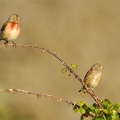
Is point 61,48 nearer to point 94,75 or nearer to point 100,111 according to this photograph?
point 94,75

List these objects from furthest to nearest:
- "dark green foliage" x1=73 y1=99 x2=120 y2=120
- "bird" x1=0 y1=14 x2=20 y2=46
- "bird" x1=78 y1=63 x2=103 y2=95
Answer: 1. "bird" x1=0 y1=14 x2=20 y2=46
2. "bird" x1=78 y1=63 x2=103 y2=95
3. "dark green foliage" x1=73 y1=99 x2=120 y2=120

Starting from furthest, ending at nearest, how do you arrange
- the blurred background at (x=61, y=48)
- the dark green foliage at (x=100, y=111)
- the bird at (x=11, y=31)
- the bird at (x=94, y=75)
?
the blurred background at (x=61, y=48) → the bird at (x=11, y=31) → the bird at (x=94, y=75) → the dark green foliage at (x=100, y=111)

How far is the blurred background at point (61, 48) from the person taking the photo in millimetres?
24531

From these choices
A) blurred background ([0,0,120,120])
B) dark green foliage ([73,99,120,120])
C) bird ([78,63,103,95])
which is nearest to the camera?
dark green foliage ([73,99,120,120])

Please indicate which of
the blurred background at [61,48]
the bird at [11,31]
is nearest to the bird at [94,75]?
the bird at [11,31]

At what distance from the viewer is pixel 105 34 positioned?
1141 inches

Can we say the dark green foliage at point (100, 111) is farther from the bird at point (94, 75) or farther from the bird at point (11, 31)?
the bird at point (11, 31)

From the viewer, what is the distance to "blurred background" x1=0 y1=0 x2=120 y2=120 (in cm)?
2453

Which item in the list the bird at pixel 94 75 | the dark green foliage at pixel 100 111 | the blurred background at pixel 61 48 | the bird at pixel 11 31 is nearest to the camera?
the dark green foliage at pixel 100 111

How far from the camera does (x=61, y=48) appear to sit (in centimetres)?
2702

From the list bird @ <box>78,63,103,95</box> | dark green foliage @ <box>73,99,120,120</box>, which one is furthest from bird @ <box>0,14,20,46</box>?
dark green foliage @ <box>73,99,120,120</box>

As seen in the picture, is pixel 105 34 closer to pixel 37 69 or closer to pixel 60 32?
pixel 60 32

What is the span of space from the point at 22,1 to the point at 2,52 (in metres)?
3.97

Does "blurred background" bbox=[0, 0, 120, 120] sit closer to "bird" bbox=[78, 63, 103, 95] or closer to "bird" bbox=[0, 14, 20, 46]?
"bird" bbox=[0, 14, 20, 46]
